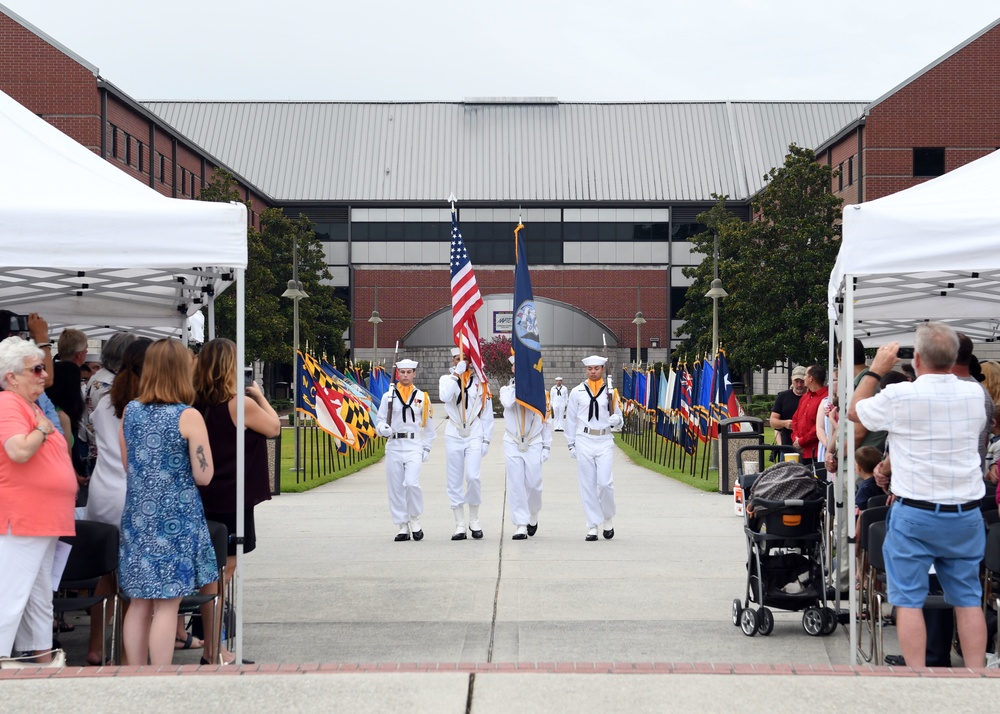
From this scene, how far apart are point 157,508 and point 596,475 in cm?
688

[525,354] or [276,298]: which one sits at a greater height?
[276,298]

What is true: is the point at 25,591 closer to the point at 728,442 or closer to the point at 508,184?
the point at 728,442

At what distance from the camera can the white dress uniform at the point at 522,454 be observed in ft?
41.4

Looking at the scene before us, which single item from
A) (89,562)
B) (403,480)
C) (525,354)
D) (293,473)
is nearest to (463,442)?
(403,480)

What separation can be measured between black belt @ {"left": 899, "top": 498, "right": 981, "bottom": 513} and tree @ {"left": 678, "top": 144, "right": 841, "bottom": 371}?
34.9m

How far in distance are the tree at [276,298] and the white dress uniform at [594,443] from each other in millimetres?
29798

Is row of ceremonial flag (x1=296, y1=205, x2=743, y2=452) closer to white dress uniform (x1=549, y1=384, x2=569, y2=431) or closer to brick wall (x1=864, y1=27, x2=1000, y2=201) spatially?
white dress uniform (x1=549, y1=384, x2=569, y2=431)

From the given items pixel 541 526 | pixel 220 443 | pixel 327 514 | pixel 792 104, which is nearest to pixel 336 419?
pixel 327 514

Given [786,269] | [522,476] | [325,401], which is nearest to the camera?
[522,476]

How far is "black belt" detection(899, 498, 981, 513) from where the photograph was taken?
19.5ft

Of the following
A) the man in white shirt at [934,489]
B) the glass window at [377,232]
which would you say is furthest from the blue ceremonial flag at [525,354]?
the glass window at [377,232]

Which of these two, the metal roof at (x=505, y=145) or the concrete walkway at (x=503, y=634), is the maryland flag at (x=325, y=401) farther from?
the metal roof at (x=505, y=145)

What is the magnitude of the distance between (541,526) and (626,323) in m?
55.1

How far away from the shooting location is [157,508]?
6250 mm
